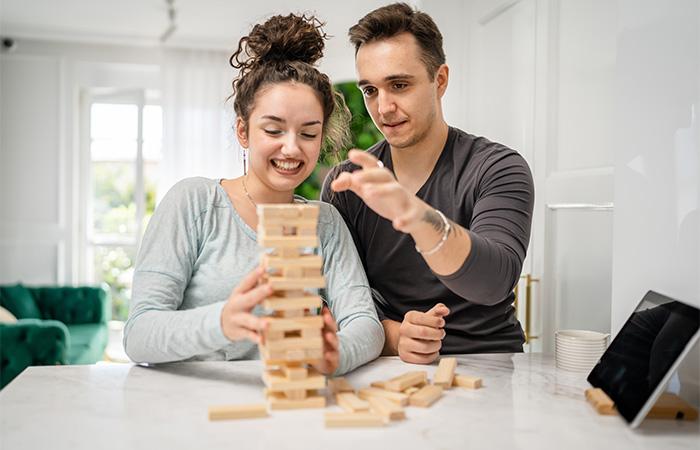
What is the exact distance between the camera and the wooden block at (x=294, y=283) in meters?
1.22

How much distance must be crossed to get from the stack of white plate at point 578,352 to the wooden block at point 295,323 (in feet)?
2.21

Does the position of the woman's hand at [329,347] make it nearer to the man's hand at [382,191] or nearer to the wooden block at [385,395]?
the wooden block at [385,395]

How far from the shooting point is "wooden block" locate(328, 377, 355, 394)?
133 centimetres

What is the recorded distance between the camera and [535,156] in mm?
2781

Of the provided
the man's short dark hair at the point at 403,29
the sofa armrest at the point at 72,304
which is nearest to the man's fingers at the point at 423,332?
the man's short dark hair at the point at 403,29

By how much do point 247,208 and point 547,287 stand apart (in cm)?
149

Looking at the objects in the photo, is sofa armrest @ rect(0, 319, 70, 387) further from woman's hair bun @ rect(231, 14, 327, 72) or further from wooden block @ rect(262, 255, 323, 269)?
wooden block @ rect(262, 255, 323, 269)

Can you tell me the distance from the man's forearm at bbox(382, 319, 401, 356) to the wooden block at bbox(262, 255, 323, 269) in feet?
1.98

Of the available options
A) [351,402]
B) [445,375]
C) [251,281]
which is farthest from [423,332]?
[251,281]

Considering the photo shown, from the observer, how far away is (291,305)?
123 cm

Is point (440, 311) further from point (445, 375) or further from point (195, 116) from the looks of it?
point (195, 116)

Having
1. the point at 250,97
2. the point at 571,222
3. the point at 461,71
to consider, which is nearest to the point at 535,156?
the point at 571,222

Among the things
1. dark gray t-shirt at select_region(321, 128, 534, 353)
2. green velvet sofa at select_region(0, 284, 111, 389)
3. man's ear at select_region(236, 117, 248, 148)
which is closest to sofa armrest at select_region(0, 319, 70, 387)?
green velvet sofa at select_region(0, 284, 111, 389)

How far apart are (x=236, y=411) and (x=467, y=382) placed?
50 cm
